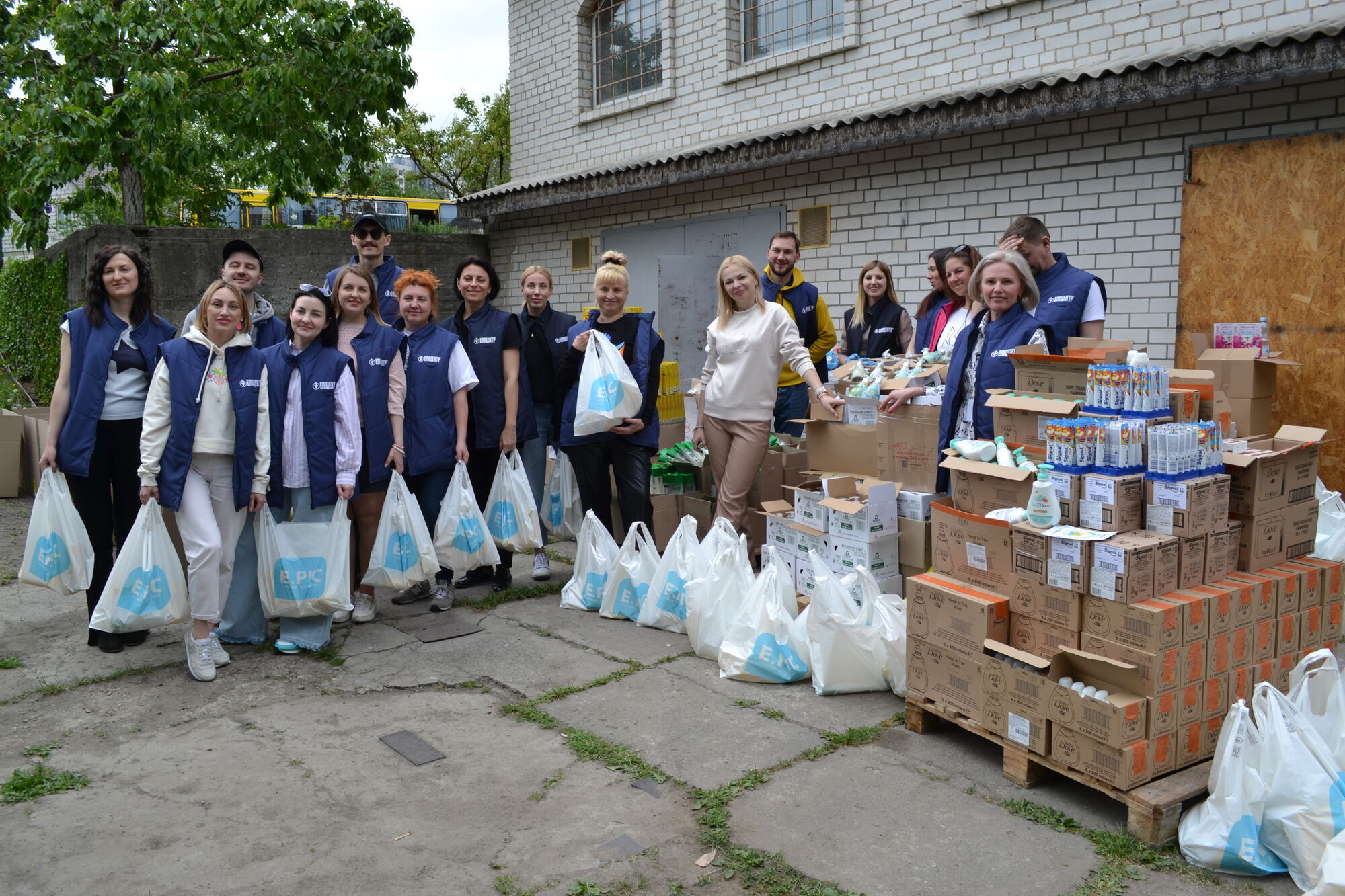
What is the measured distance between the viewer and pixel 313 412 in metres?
4.70

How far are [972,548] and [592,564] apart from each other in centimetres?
245

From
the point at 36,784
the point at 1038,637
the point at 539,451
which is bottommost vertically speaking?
the point at 36,784

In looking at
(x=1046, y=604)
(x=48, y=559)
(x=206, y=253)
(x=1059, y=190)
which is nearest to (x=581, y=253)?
(x=206, y=253)

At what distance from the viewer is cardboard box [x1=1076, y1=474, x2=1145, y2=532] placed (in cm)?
321

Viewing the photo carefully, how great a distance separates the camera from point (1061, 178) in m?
7.14

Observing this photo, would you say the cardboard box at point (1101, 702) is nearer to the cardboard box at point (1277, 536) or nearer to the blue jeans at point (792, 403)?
the cardboard box at point (1277, 536)

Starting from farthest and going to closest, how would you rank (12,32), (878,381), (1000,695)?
(12,32) → (878,381) → (1000,695)

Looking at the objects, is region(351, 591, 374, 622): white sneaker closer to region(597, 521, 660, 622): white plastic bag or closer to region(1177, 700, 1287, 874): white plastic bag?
region(597, 521, 660, 622): white plastic bag

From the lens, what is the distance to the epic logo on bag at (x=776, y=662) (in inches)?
167

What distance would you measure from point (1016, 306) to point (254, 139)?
1031 cm

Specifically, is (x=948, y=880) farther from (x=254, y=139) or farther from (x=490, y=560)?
(x=254, y=139)

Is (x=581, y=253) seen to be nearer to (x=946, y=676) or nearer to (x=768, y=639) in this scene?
(x=768, y=639)

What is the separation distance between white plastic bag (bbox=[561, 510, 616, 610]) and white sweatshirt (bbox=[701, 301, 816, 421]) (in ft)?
3.08

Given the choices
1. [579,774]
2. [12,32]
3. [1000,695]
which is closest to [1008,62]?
A: [1000,695]
